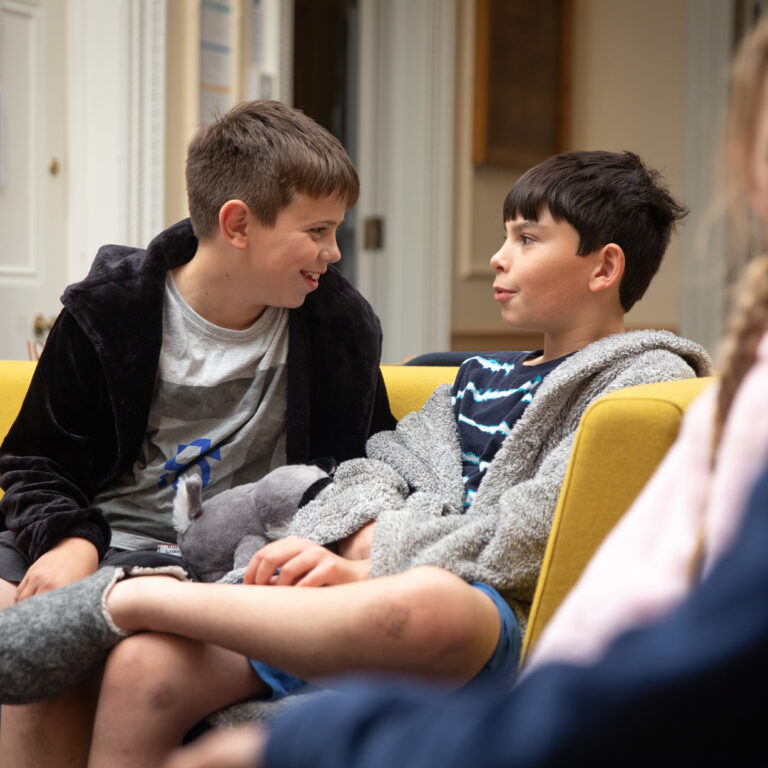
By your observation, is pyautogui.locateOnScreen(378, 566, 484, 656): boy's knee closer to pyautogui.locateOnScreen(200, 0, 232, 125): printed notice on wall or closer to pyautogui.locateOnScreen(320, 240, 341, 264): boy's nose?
pyautogui.locateOnScreen(320, 240, 341, 264): boy's nose

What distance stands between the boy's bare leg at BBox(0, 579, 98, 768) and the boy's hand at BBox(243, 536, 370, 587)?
0.22 metres

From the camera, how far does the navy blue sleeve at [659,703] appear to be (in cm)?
36

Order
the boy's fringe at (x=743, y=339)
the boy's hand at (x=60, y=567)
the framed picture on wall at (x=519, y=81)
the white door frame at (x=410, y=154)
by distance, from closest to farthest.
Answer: the boy's fringe at (x=743, y=339) → the boy's hand at (x=60, y=567) → the white door frame at (x=410, y=154) → the framed picture on wall at (x=519, y=81)

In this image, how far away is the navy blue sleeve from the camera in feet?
1.19

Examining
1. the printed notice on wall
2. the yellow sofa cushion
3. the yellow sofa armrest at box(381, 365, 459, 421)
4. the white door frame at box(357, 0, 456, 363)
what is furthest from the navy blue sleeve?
the white door frame at box(357, 0, 456, 363)

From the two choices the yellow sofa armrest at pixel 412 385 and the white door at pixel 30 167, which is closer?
the yellow sofa armrest at pixel 412 385

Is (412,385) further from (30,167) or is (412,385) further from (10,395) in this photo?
(30,167)

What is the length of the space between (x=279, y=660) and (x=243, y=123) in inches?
33.9

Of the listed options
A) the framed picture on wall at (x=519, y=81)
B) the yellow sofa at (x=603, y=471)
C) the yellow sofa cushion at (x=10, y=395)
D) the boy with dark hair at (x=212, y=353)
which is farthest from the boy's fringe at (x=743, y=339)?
the framed picture on wall at (x=519, y=81)

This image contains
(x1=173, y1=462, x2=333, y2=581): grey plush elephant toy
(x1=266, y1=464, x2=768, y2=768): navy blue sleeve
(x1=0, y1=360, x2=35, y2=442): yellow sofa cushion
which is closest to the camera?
(x1=266, y1=464, x2=768, y2=768): navy blue sleeve

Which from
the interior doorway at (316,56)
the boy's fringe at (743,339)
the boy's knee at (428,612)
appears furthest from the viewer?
the interior doorway at (316,56)

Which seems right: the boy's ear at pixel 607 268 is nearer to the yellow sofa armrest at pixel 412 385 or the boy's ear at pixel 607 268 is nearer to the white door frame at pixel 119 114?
the yellow sofa armrest at pixel 412 385

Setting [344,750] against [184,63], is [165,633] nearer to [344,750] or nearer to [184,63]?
[344,750]

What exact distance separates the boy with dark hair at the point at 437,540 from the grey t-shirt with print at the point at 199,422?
0.19 metres
